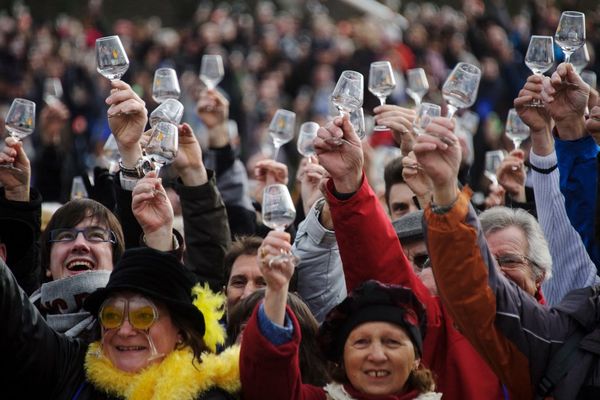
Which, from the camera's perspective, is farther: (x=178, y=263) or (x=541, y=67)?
(x=541, y=67)

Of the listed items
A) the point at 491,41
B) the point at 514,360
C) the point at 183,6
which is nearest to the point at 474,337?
the point at 514,360

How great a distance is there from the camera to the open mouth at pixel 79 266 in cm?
573

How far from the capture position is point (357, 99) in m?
5.66

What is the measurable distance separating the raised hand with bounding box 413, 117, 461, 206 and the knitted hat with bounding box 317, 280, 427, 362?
48 centimetres

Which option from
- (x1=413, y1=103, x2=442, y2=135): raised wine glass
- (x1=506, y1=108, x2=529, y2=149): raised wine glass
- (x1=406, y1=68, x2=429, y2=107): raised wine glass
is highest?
(x1=413, y1=103, x2=442, y2=135): raised wine glass

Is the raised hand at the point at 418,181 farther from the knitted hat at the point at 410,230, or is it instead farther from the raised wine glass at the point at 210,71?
the raised wine glass at the point at 210,71

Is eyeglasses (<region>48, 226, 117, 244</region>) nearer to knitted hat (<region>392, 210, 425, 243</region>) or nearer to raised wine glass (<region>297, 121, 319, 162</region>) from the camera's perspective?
knitted hat (<region>392, 210, 425, 243</region>)

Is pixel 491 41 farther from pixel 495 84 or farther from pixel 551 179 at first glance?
pixel 551 179

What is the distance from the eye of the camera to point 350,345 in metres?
4.63

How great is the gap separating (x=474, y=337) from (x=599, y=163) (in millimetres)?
804

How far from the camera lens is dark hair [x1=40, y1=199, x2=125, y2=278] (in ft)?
19.2

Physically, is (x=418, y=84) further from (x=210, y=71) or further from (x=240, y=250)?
(x=240, y=250)

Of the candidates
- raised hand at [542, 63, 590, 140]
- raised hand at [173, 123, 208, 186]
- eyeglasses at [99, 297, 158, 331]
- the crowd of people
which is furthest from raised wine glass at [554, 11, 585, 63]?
eyeglasses at [99, 297, 158, 331]

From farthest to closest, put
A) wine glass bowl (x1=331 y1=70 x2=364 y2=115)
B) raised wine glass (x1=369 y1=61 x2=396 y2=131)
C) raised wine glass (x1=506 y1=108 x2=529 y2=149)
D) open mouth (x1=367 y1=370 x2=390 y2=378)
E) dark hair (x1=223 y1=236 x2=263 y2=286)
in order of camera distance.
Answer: raised wine glass (x1=506 y1=108 x2=529 y2=149) < raised wine glass (x1=369 y1=61 x2=396 y2=131) < dark hair (x1=223 y1=236 x2=263 y2=286) < wine glass bowl (x1=331 y1=70 x2=364 y2=115) < open mouth (x1=367 y1=370 x2=390 y2=378)
